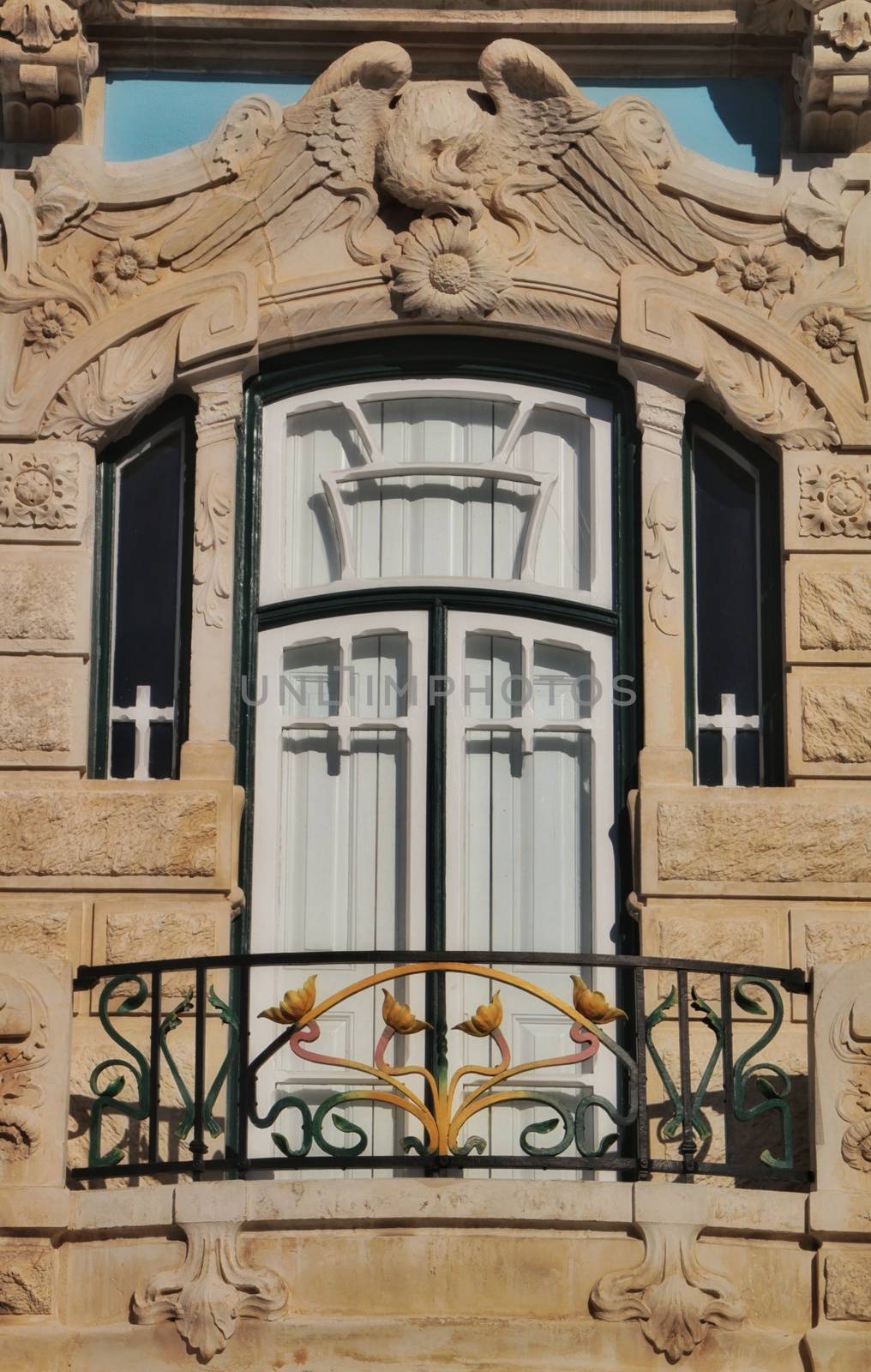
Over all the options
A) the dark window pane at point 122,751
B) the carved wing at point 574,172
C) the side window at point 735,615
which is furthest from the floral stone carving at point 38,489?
the side window at point 735,615

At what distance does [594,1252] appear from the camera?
10.1 m

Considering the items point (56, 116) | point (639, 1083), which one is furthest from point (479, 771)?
point (56, 116)

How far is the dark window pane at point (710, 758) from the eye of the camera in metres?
11.8

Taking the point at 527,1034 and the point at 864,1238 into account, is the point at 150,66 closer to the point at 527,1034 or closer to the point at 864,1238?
the point at 527,1034

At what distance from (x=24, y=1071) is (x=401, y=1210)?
1.49 metres

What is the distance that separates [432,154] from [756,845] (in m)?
3.36

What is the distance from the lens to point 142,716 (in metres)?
11.8

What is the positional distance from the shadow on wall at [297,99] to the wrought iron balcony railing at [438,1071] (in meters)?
3.78

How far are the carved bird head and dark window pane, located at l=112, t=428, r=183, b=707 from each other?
1464mm

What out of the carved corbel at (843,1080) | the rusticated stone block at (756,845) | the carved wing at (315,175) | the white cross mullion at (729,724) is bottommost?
the carved corbel at (843,1080)

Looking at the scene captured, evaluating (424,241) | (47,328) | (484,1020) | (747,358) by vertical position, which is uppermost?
(424,241)

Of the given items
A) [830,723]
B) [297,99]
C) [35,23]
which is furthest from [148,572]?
[830,723]

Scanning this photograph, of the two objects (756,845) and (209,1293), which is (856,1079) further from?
(209,1293)

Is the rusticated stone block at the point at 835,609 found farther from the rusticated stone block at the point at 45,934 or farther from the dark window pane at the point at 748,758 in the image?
the rusticated stone block at the point at 45,934
